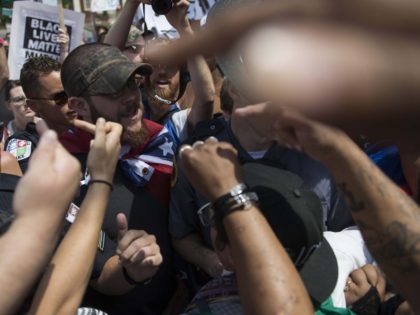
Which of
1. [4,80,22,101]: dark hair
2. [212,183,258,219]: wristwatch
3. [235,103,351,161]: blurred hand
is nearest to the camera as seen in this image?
[235,103,351,161]: blurred hand

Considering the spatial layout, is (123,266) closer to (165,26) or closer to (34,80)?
(34,80)

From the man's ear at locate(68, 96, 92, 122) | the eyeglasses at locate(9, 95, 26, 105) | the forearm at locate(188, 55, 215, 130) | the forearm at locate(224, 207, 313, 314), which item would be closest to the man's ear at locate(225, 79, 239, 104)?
the forearm at locate(188, 55, 215, 130)

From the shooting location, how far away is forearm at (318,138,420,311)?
1.12 metres

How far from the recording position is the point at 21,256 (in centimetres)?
98

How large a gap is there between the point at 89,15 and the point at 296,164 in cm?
521

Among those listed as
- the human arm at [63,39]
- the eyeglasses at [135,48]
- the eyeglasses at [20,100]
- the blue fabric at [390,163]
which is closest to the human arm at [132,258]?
the blue fabric at [390,163]

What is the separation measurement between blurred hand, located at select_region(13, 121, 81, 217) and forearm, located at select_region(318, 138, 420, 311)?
53 cm

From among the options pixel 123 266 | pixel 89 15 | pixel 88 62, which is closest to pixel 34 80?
pixel 88 62

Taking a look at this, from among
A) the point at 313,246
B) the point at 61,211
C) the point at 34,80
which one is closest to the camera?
the point at 61,211

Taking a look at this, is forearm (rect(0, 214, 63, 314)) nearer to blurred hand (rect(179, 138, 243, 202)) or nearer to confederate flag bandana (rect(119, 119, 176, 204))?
blurred hand (rect(179, 138, 243, 202))

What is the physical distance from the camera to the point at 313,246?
1.42m

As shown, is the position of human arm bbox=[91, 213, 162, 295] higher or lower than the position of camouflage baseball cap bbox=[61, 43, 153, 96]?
lower

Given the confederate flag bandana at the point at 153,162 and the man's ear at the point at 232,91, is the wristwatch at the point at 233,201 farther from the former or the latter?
the confederate flag bandana at the point at 153,162

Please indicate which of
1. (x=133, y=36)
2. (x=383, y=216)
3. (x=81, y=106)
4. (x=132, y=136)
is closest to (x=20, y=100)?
(x=133, y=36)
